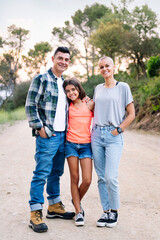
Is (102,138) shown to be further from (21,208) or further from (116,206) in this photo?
(21,208)

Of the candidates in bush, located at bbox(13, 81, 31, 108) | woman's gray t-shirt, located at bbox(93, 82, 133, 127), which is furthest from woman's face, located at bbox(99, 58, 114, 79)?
bush, located at bbox(13, 81, 31, 108)

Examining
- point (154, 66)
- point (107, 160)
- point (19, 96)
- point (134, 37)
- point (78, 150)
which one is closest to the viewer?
point (107, 160)

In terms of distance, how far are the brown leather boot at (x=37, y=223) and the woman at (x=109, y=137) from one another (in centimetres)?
67

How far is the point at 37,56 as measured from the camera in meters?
51.7

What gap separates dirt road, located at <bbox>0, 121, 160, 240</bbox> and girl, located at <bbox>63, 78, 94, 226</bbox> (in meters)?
0.34

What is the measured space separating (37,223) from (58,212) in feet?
1.68

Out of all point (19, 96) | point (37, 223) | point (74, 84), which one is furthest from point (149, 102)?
point (19, 96)

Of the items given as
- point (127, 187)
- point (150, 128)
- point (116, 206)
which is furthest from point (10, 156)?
point (150, 128)

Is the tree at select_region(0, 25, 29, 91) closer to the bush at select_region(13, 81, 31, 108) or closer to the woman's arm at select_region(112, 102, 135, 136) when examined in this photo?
the bush at select_region(13, 81, 31, 108)

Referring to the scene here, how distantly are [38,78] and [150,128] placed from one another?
10002 millimetres

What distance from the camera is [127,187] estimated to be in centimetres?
539

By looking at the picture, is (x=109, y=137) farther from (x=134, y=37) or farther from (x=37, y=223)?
(x=134, y=37)

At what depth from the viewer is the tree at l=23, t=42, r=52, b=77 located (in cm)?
5084

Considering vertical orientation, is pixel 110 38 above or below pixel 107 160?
above
